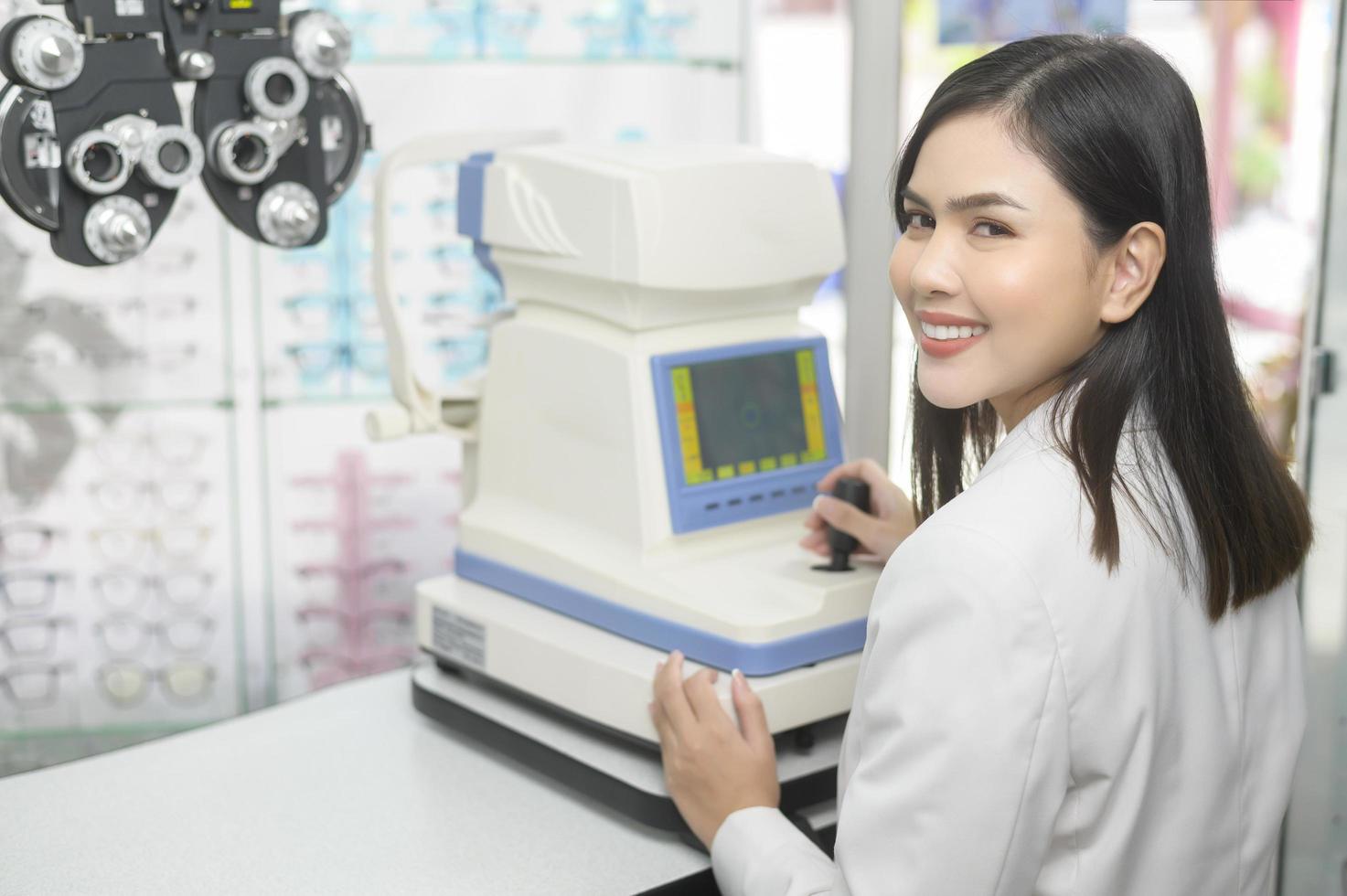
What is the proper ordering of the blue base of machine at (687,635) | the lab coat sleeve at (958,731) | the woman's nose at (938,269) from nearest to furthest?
the lab coat sleeve at (958,731)
the woman's nose at (938,269)
the blue base of machine at (687,635)

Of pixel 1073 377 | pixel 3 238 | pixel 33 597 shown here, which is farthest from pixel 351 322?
pixel 1073 377

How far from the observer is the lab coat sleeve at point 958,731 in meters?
0.92

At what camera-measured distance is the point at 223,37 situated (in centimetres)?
143

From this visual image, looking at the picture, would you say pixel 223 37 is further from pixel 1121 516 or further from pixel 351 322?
Answer: pixel 1121 516

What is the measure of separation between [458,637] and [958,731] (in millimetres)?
799

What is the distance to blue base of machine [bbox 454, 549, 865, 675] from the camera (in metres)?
1.36

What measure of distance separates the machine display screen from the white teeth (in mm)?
454

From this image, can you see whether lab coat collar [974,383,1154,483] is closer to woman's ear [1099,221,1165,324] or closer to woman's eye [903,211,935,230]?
woman's ear [1099,221,1165,324]

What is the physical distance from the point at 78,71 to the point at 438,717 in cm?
81

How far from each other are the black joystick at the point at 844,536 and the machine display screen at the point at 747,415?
11 centimetres

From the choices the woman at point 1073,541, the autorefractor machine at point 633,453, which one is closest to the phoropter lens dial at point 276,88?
the autorefractor machine at point 633,453

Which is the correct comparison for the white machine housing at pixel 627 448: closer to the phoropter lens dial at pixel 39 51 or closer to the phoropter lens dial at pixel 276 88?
the phoropter lens dial at pixel 276 88

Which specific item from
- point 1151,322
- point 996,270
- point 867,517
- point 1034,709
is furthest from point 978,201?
point 867,517

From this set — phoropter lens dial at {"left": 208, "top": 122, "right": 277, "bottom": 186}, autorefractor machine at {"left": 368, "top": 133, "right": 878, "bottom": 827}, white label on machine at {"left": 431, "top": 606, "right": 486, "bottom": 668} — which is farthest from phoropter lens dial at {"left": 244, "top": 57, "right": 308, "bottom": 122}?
white label on machine at {"left": 431, "top": 606, "right": 486, "bottom": 668}
